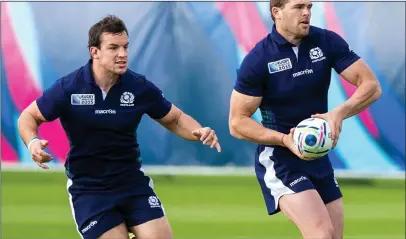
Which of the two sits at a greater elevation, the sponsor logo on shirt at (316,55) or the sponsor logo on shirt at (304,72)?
the sponsor logo on shirt at (316,55)

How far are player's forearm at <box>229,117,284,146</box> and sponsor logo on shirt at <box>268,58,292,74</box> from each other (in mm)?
408

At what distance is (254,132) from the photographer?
26.3 feet

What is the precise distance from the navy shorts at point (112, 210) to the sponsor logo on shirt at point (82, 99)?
0.67 meters

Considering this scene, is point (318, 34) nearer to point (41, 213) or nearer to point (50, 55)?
point (41, 213)

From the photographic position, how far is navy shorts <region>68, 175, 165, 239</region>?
7.88 m

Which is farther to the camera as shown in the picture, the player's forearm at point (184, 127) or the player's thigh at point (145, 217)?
the player's forearm at point (184, 127)

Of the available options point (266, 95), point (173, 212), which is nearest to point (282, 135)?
point (266, 95)

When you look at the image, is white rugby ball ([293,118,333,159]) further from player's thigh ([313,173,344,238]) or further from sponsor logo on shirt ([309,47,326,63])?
sponsor logo on shirt ([309,47,326,63])

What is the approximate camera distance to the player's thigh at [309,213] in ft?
25.1

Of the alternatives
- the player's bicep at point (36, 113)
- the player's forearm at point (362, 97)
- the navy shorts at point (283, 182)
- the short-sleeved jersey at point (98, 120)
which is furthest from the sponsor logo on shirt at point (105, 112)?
the player's forearm at point (362, 97)

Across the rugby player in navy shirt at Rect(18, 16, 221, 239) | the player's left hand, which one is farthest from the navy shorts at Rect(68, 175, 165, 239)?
the player's left hand

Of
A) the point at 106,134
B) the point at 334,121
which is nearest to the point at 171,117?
the point at 106,134

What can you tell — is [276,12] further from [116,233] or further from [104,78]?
[116,233]

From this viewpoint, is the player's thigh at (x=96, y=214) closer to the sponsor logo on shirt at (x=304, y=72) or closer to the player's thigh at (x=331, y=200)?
the player's thigh at (x=331, y=200)
